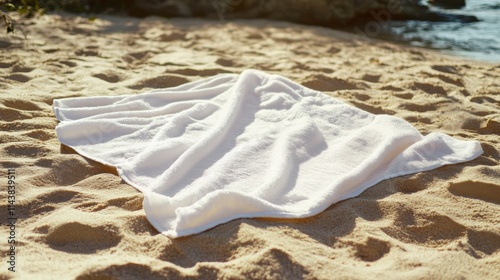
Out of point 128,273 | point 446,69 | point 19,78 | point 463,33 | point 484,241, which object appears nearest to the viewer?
point 128,273

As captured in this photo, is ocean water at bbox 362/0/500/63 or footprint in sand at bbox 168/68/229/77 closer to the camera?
footprint in sand at bbox 168/68/229/77

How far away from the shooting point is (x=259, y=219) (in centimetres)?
223

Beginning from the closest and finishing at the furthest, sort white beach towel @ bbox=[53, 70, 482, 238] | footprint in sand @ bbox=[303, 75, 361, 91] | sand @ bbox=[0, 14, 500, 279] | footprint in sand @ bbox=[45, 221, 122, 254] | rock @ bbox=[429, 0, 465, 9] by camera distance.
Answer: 1. sand @ bbox=[0, 14, 500, 279]
2. footprint in sand @ bbox=[45, 221, 122, 254]
3. white beach towel @ bbox=[53, 70, 482, 238]
4. footprint in sand @ bbox=[303, 75, 361, 91]
5. rock @ bbox=[429, 0, 465, 9]

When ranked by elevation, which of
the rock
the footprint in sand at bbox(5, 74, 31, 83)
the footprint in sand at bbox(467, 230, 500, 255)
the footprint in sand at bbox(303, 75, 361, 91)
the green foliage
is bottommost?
the footprint in sand at bbox(467, 230, 500, 255)

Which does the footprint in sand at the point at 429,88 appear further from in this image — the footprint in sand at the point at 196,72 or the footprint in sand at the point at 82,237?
the footprint in sand at the point at 82,237

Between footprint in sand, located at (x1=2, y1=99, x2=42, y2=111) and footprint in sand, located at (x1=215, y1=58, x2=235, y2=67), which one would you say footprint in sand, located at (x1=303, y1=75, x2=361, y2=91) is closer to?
footprint in sand, located at (x1=215, y1=58, x2=235, y2=67)

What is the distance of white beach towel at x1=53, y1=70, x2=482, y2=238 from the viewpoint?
7.49 ft

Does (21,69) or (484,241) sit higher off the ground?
(21,69)

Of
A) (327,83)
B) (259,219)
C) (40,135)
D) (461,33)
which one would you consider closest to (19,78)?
(40,135)

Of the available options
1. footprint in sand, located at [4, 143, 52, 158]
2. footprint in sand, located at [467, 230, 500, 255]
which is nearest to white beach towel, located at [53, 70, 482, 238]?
footprint in sand, located at [4, 143, 52, 158]

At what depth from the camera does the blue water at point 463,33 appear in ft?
18.3

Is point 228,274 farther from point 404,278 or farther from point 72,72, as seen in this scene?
point 72,72

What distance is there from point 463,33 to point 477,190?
419 cm

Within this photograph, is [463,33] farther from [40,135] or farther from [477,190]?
[40,135]
